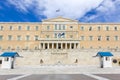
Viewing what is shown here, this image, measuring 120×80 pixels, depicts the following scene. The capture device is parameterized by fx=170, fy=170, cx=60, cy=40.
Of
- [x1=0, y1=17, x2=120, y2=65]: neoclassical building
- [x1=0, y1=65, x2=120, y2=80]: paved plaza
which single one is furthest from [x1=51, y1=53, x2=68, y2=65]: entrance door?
[x1=0, y1=65, x2=120, y2=80]: paved plaza

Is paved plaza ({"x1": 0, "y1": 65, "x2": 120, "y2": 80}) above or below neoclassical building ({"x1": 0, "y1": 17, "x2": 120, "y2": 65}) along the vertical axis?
below

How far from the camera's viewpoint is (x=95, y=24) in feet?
223

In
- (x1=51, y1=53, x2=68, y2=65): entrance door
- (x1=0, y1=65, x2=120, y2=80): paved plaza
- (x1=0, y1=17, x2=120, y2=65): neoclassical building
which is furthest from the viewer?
(x1=0, y1=17, x2=120, y2=65): neoclassical building

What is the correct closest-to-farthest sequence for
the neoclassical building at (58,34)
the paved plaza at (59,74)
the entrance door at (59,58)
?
the paved plaza at (59,74)
the entrance door at (59,58)
the neoclassical building at (58,34)

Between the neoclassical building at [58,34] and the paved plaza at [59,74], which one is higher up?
the neoclassical building at [58,34]

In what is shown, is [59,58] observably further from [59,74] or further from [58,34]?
[59,74]

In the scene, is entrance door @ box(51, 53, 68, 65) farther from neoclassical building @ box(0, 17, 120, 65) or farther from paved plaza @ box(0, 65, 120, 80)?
paved plaza @ box(0, 65, 120, 80)

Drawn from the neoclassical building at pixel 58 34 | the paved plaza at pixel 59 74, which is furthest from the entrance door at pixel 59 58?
the paved plaza at pixel 59 74

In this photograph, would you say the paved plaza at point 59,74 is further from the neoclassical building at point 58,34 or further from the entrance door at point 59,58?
the neoclassical building at point 58,34

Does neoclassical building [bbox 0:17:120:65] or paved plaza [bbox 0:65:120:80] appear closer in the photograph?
paved plaza [bbox 0:65:120:80]

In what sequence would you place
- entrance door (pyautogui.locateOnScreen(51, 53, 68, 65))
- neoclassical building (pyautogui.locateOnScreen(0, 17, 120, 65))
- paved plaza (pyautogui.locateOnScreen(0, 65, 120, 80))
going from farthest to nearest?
neoclassical building (pyautogui.locateOnScreen(0, 17, 120, 65)) < entrance door (pyautogui.locateOnScreen(51, 53, 68, 65)) < paved plaza (pyautogui.locateOnScreen(0, 65, 120, 80))

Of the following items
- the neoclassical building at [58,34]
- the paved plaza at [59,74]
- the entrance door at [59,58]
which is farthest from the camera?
the neoclassical building at [58,34]

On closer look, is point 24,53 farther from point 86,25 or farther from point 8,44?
point 86,25

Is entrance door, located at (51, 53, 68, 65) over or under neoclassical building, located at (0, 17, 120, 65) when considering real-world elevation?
under
